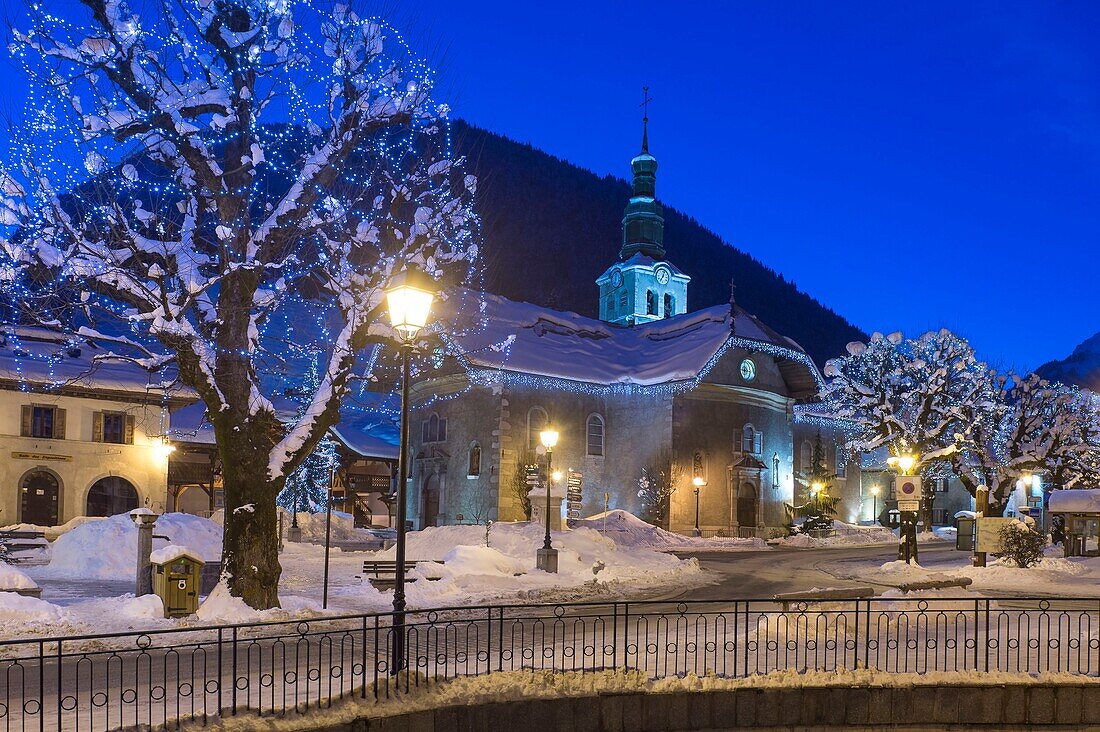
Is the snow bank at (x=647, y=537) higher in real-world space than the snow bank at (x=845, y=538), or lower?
higher

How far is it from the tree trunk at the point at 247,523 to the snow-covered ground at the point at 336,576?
0.33 metres

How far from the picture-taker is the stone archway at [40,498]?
38719 millimetres

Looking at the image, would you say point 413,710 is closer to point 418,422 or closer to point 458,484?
point 458,484

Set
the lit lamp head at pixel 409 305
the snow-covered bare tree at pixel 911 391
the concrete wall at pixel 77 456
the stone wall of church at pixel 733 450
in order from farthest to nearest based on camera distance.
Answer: the stone wall of church at pixel 733 450, the snow-covered bare tree at pixel 911 391, the concrete wall at pixel 77 456, the lit lamp head at pixel 409 305

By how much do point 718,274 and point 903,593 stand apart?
10990 centimetres

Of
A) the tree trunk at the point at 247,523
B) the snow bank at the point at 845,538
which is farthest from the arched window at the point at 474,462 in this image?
the tree trunk at the point at 247,523

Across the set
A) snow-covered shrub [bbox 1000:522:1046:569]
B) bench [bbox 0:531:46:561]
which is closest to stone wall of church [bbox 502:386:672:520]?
snow-covered shrub [bbox 1000:522:1046:569]

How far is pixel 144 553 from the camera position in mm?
17344

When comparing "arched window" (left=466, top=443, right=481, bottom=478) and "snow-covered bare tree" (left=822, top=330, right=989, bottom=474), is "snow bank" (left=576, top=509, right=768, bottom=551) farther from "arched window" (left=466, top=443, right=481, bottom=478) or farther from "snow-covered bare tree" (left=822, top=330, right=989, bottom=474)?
"snow-covered bare tree" (left=822, top=330, right=989, bottom=474)

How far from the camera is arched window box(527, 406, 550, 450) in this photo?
45.6 meters

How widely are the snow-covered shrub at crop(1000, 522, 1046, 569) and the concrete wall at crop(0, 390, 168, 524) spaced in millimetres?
31443

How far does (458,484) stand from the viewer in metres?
46.9

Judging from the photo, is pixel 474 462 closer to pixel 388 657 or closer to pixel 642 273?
pixel 642 273

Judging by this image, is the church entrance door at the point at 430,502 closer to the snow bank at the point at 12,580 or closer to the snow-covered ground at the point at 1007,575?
the snow-covered ground at the point at 1007,575
